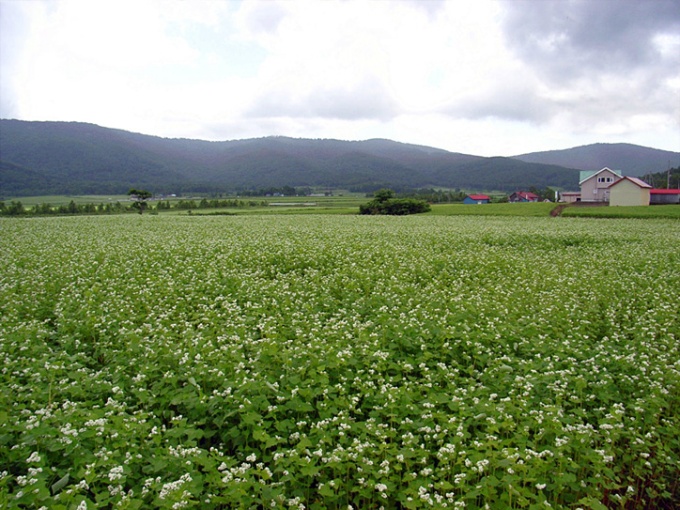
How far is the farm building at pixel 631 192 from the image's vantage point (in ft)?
232

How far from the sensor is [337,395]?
671 cm

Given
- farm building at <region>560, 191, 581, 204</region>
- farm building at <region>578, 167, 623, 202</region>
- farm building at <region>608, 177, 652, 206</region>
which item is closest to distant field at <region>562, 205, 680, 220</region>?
farm building at <region>608, 177, 652, 206</region>

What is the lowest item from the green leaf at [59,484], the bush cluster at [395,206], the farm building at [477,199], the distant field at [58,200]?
the green leaf at [59,484]

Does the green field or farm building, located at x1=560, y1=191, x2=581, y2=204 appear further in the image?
farm building, located at x1=560, y1=191, x2=581, y2=204

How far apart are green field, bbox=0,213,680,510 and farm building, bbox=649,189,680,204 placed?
8577 cm

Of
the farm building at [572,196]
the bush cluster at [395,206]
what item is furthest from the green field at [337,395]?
the farm building at [572,196]

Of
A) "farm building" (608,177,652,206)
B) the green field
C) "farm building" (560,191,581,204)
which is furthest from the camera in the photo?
"farm building" (560,191,581,204)

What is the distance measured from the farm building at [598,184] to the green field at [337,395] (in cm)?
8077

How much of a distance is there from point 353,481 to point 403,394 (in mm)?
1603

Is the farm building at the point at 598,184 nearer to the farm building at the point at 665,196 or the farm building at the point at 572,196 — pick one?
the farm building at the point at 572,196

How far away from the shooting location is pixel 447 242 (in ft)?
81.6

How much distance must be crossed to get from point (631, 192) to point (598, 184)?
1419cm

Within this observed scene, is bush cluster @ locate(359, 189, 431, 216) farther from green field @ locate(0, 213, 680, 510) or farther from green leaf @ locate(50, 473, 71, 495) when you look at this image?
green leaf @ locate(50, 473, 71, 495)

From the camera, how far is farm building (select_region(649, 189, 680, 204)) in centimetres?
8162
